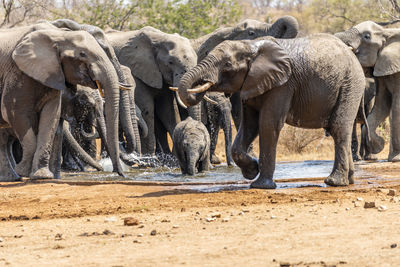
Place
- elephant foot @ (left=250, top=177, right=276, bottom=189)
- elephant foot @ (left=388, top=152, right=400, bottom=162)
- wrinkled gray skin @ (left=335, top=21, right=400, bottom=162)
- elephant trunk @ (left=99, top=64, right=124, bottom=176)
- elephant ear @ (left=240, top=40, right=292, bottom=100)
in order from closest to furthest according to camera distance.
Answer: elephant ear @ (left=240, top=40, right=292, bottom=100), elephant foot @ (left=250, top=177, right=276, bottom=189), elephant trunk @ (left=99, top=64, right=124, bottom=176), elephant foot @ (left=388, top=152, right=400, bottom=162), wrinkled gray skin @ (left=335, top=21, right=400, bottom=162)

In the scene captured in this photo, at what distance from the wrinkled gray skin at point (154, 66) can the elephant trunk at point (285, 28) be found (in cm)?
154

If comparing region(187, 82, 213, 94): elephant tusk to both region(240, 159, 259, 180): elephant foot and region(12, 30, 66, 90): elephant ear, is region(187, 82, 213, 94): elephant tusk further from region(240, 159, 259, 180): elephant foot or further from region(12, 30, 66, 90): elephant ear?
region(12, 30, 66, 90): elephant ear

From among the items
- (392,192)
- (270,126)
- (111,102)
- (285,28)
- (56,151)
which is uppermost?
(285,28)

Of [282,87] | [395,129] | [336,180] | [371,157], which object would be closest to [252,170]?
[336,180]

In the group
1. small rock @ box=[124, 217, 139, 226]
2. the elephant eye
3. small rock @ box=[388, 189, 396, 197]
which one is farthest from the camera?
the elephant eye

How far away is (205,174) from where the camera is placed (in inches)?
509

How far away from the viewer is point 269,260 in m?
5.60

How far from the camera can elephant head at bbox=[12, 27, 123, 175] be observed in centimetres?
1052

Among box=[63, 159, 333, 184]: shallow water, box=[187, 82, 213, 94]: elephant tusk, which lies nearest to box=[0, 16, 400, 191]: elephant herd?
box=[187, 82, 213, 94]: elephant tusk

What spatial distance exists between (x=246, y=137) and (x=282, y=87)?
2.57ft

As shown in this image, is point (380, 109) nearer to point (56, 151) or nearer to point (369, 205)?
point (56, 151)

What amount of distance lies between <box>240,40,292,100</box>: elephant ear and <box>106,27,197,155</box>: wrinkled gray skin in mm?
5939

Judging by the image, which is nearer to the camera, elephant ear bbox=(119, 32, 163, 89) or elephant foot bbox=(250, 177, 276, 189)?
elephant foot bbox=(250, 177, 276, 189)

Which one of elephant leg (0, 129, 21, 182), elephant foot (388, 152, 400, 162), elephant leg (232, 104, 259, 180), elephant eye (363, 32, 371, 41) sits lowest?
elephant foot (388, 152, 400, 162)
